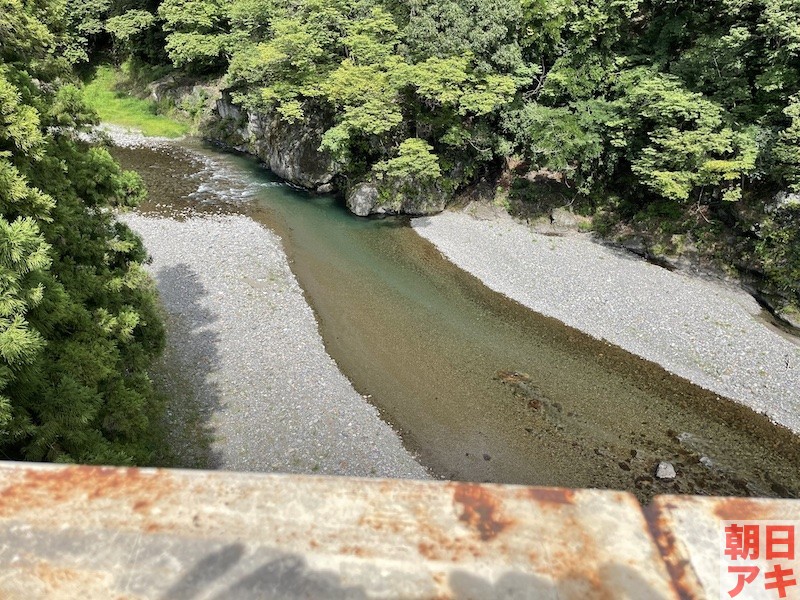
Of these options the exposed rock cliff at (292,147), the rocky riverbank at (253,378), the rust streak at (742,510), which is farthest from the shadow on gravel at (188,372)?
the rust streak at (742,510)

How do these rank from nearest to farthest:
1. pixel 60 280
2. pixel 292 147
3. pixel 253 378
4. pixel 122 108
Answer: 1. pixel 60 280
2. pixel 253 378
3. pixel 292 147
4. pixel 122 108

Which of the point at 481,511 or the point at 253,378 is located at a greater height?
the point at 481,511

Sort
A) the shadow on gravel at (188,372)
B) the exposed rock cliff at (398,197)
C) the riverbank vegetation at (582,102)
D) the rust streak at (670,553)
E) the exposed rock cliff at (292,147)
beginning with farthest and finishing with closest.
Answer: the exposed rock cliff at (292,147)
the exposed rock cliff at (398,197)
the riverbank vegetation at (582,102)
the shadow on gravel at (188,372)
the rust streak at (670,553)

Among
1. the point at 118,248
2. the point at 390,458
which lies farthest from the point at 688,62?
the point at 118,248

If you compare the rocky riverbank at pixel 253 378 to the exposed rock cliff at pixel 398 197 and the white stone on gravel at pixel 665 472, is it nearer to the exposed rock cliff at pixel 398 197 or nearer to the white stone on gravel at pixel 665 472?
the white stone on gravel at pixel 665 472

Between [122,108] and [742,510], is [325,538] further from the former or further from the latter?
[122,108]

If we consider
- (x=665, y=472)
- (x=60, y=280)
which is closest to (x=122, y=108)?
(x=60, y=280)

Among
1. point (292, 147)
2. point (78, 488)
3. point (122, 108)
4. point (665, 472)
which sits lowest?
point (665, 472)
